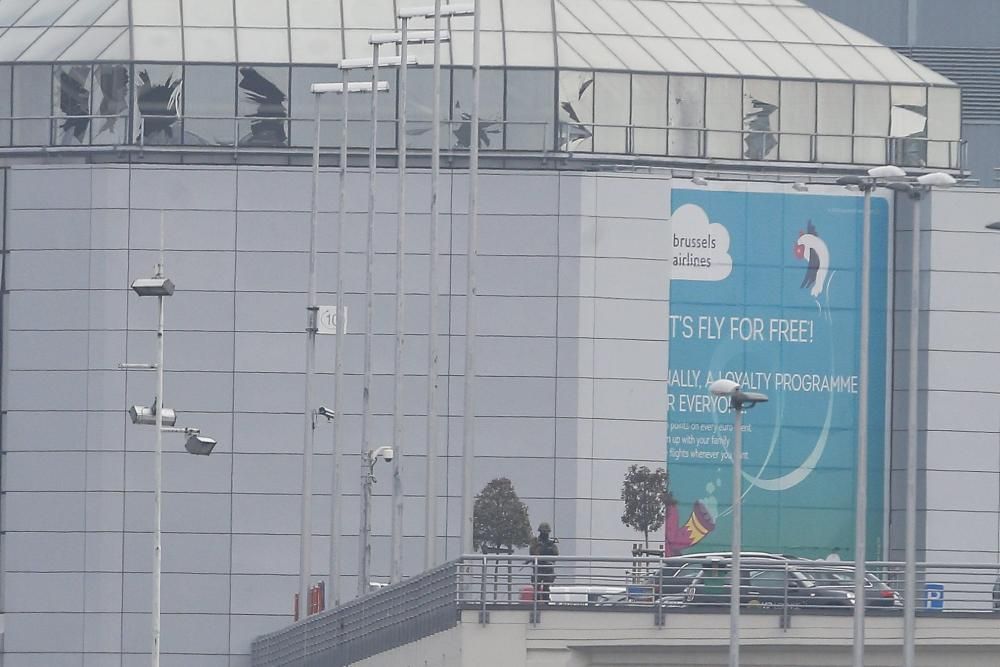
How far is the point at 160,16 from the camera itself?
7162cm

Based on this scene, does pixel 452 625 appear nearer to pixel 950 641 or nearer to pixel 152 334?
pixel 950 641

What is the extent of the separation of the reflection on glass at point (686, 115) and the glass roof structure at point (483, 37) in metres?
0.39

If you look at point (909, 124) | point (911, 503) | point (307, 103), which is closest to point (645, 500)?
point (307, 103)

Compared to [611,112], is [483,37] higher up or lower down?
higher up

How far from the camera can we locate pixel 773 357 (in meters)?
67.9

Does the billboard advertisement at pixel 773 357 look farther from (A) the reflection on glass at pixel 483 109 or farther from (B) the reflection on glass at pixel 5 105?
(B) the reflection on glass at pixel 5 105

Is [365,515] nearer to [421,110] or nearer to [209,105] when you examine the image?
[421,110]

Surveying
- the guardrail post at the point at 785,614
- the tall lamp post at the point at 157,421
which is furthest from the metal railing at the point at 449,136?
the guardrail post at the point at 785,614

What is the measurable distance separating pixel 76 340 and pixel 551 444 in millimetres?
12341

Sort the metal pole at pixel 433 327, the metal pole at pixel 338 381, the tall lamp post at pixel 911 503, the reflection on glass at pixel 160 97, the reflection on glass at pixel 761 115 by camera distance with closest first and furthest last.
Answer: the tall lamp post at pixel 911 503 < the metal pole at pixel 433 327 < the metal pole at pixel 338 381 < the reflection on glass at pixel 160 97 < the reflection on glass at pixel 761 115

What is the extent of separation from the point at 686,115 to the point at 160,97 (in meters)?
13.9

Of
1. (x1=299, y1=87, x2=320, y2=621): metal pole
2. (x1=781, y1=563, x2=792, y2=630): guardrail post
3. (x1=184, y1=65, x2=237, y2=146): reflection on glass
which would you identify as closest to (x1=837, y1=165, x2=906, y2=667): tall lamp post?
(x1=781, y1=563, x2=792, y2=630): guardrail post

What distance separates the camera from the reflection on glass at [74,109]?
7000cm

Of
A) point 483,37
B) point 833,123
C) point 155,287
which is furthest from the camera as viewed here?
point 833,123
